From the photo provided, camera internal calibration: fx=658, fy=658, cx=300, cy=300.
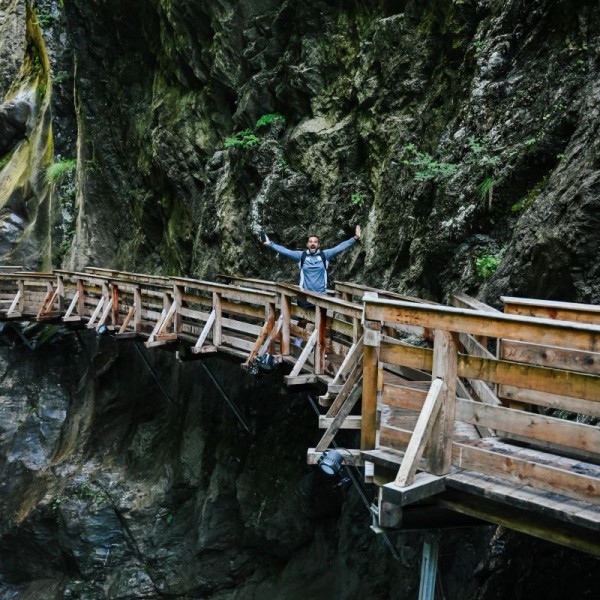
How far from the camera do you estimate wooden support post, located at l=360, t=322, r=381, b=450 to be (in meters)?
5.34

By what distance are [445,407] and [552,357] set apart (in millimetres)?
1542

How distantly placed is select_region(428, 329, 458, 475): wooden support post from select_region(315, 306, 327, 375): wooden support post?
378 centimetres

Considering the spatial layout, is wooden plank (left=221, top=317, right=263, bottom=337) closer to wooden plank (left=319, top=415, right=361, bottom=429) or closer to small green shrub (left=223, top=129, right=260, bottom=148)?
wooden plank (left=319, top=415, right=361, bottom=429)

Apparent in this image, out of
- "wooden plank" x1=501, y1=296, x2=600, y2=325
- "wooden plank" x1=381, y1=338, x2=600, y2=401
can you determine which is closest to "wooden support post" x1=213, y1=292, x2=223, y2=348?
"wooden plank" x1=501, y1=296, x2=600, y2=325

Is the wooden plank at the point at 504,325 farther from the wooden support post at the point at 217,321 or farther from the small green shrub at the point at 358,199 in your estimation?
the small green shrub at the point at 358,199

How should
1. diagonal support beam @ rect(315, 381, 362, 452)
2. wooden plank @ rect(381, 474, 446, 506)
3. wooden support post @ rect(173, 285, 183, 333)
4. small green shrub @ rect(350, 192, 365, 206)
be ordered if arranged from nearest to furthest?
wooden plank @ rect(381, 474, 446, 506) → diagonal support beam @ rect(315, 381, 362, 452) → wooden support post @ rect(173, 285, 183, 333) → small green shrub @ rect(350, 192, 365, 206)

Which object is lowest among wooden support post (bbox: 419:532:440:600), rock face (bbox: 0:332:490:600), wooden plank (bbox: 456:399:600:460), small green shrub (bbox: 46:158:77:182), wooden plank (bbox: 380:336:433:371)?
rock face (bbox: 0:332:490:600)

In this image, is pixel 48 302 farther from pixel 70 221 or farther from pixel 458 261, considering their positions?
pixel 458 261

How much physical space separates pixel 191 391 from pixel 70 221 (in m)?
12.4

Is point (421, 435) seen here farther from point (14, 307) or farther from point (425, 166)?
point (14, 307)

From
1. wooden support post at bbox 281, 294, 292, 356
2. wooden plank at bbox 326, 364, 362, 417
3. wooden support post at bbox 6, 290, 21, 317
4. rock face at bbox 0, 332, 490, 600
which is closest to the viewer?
wooden plank at bbox 326, 364, 362, 417

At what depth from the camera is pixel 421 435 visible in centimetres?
452

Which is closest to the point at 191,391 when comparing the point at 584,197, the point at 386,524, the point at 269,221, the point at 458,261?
the point at 269,221

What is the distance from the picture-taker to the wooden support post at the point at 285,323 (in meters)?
9.49
